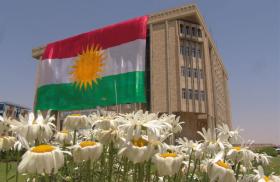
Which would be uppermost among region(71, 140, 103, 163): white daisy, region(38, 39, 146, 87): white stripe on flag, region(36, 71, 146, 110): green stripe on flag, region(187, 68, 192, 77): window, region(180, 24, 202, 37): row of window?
region(180, 24, 202, 37): row of window

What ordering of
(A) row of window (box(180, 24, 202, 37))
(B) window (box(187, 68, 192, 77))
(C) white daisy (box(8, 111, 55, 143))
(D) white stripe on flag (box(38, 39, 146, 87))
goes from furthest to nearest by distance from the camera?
(A) row of window (box(180, 24, 202, 37)), (B) window (box(187, 68, 192, 77)), (D) white stripe on flag (box(38, 39, 146, 87)), (C) white daisy (box(8, 111, 55, 143))

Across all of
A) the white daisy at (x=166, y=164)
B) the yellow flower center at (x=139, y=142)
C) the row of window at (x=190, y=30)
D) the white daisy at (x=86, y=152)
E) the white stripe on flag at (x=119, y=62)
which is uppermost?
the row of window at (x=190, y=30)

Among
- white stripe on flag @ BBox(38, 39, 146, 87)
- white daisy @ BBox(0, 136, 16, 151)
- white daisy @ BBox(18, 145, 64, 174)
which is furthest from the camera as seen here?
white stripe on flag @ BBox(38, 39, 146, 87)

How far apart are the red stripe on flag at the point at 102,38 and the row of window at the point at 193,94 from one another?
53.7 ft

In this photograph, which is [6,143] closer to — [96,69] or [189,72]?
[96,69]

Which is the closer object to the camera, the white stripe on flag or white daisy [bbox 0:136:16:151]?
white daisy [bbox 0:136:16:151]

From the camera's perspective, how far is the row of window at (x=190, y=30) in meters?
40.1

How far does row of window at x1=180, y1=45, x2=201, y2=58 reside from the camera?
4006 centimetres

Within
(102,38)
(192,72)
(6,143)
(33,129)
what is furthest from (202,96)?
(33,129)

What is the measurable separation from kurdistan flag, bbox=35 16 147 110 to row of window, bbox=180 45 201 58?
1671 centimetres

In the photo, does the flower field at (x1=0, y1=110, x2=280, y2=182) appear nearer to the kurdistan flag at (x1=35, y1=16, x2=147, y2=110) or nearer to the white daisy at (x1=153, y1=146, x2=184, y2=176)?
the white daisy at (x1=153, y1=146, x2=184, y2=176)

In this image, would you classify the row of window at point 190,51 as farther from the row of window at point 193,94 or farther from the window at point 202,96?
the window at point 202,96

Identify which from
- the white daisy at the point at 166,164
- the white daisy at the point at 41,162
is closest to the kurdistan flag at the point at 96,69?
the white daisy at the point at 166,164

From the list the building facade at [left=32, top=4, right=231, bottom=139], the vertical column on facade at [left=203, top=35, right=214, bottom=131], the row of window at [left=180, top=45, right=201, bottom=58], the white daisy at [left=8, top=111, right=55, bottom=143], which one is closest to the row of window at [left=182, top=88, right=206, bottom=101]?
the building facade at [left=32, top=4, right=231, bottom=139]
